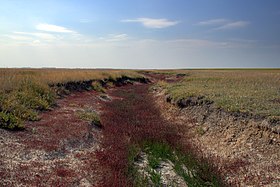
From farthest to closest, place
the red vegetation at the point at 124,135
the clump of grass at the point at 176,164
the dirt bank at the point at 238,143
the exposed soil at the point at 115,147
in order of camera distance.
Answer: the dirt bank at the point at 238,143, the red vegetation at the point at 124,135, the clump of grass at the point at 176,164, the exposed soil at the point at 115,147

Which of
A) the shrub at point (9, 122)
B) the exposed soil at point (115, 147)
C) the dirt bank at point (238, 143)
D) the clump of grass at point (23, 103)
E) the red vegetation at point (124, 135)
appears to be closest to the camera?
the exposed soil at point (115, 147)

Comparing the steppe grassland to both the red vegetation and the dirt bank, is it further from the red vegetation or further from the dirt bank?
the dirt bank

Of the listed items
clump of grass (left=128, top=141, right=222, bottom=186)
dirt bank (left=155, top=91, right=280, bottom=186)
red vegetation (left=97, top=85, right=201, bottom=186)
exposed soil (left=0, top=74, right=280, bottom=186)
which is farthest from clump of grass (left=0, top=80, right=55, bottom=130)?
dirt bank (left=155, top=91, right=280, bottom=186)

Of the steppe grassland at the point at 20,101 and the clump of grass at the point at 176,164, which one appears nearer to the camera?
the clump of grass at the point at 176,164

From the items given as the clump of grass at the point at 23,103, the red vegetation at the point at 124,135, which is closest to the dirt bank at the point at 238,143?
the red vegetation at the point at 124,135

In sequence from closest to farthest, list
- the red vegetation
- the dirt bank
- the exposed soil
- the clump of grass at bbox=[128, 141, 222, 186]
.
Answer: the exposed soil, the clump of grass at bbox=[128, 141, 222, 186], the red vegetation, the dirt bank

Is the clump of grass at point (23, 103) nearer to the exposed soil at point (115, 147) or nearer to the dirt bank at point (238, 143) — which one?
the exposed soil at point (115, 147)

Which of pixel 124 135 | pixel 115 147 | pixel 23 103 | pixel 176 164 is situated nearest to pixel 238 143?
pixel 176 164

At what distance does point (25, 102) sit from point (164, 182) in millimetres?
12976

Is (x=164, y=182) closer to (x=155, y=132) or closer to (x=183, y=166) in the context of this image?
(x=183, y=166)

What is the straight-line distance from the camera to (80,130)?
16.8 metres

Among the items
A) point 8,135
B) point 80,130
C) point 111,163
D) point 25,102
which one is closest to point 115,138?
point 80,130

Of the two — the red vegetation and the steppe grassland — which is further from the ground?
the steppe grassland

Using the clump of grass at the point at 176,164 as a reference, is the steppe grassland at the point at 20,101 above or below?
above
